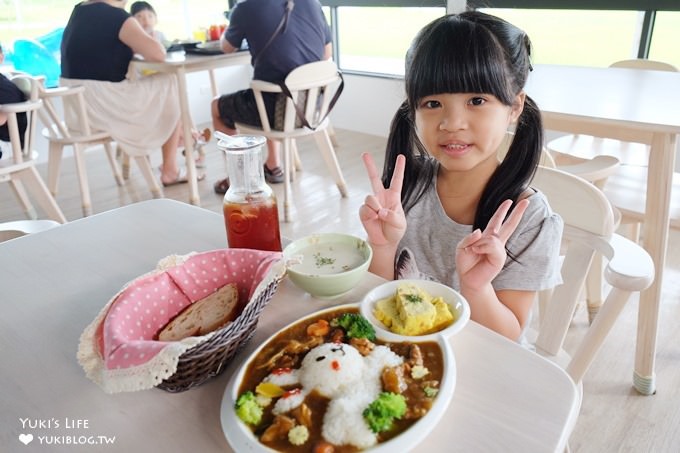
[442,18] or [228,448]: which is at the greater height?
[442,18]

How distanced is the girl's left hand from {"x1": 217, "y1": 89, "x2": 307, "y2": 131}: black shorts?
1.93 meters

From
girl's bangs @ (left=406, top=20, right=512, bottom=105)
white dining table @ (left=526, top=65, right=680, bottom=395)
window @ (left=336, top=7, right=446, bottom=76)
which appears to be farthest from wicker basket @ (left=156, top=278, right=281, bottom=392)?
window @ (left=336, top=7, right=446, bottom=76)

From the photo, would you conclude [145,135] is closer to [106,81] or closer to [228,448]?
[106,81]

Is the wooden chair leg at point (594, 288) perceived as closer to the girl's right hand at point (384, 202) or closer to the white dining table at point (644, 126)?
the white dining table at point (644, 126)

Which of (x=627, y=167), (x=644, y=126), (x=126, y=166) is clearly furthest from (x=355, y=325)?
(x=126, y=166)

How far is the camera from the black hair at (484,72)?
854 millimetres

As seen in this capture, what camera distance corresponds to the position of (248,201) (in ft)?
2.61

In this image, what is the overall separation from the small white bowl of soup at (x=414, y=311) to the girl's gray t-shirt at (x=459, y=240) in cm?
29

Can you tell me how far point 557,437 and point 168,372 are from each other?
39 centimetres

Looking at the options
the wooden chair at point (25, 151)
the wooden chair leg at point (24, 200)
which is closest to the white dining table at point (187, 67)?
the wooden chair at point (25, 151)

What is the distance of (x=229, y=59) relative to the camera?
110 inches

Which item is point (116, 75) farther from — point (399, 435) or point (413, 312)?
point (399, 435)

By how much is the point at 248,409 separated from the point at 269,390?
34 millimetres

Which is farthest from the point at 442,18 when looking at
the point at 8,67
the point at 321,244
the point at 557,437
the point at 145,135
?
the point at 8,67
